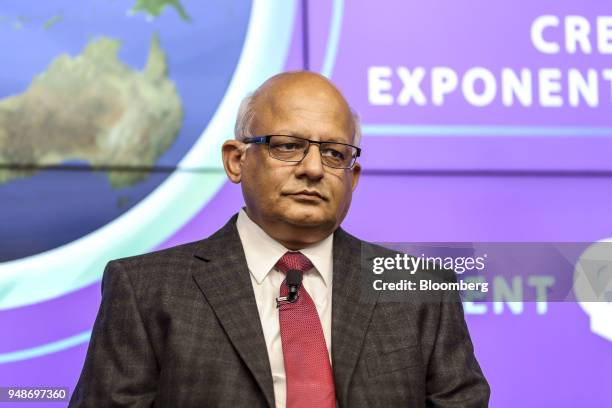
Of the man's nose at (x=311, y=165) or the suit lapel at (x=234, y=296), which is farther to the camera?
the man's nose at (x=311, y=165)

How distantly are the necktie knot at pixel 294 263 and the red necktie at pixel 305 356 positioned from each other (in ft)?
0.16

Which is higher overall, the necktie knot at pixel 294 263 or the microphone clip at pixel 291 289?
the necktie knot at pixel 294 263

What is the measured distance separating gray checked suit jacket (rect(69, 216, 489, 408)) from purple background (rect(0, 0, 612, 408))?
22.4 inches

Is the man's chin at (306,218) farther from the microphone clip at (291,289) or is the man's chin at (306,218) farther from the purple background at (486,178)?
the purple background at (486,178)

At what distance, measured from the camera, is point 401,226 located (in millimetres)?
2309

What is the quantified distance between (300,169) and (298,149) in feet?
0.19

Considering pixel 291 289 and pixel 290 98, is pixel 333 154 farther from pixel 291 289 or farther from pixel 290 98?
pixel 291 289

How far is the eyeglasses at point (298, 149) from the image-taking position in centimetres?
176

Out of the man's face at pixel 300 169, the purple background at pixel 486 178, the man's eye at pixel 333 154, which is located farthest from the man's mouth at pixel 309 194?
the purple background at pixel 486 178

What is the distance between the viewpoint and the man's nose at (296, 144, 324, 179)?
5.65 feet

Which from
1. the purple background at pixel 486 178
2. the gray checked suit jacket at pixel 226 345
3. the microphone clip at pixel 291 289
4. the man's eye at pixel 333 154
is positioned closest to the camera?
the gray checked suit jacket at pixel 226 345

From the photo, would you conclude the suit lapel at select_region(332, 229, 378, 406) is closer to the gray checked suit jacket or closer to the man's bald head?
the gray checked suit jacket

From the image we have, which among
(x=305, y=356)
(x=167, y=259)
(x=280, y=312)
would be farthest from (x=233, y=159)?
(x=305, y=356)

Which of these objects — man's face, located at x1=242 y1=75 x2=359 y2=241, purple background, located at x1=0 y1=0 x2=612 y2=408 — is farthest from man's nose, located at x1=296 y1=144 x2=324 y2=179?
purple background, located at x1=0 y1=0 x2=612 y2=408
